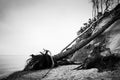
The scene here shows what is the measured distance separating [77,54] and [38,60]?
3.08m

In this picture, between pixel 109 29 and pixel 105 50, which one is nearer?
pixel 105 50

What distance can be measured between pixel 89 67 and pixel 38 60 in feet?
11.3

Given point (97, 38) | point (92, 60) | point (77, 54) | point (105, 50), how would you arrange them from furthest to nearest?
point (77, 54)
point (97, 38)
point (105, 50)
point (92, 60)

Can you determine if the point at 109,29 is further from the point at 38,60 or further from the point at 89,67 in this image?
the point at 38,60

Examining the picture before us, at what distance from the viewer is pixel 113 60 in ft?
15.3

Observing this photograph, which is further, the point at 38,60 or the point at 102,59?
the point at 38,60

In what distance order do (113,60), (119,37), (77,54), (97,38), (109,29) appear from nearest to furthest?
(113,60) → (119,37) → (109,29) → (97,38) → (77,54)

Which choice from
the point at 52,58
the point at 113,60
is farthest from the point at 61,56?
the point at 113,60

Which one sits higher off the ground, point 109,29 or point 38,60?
point 109,29

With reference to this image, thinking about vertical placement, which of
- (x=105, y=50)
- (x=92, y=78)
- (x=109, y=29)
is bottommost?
(x=92, y=78)

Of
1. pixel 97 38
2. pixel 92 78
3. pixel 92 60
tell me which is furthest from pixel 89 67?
pixel 97 38

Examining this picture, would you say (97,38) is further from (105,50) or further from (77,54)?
(105,50)

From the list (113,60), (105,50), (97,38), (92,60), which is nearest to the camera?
(113,60)

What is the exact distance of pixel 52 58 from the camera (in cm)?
738
